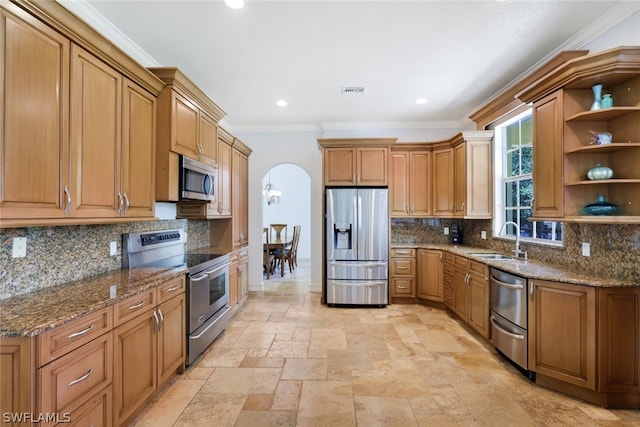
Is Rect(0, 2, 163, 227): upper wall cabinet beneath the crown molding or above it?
beneath

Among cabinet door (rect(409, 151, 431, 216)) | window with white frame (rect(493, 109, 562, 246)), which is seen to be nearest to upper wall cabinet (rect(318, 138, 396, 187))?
cabinet door (rect(409, 151, 431, 216))

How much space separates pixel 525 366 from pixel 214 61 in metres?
4.05

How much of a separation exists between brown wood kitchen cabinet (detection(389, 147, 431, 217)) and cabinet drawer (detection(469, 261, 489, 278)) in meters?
1.43

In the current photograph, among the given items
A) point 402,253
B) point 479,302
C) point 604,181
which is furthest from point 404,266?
point 604,181

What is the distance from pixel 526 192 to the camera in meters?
3.63

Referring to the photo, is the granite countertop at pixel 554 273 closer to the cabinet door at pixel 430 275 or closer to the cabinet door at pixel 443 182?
the cabinet door at pixel 430 275

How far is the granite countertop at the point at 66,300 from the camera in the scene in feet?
4.34

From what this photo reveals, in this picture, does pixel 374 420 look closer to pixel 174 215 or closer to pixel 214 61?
pixel 174 215

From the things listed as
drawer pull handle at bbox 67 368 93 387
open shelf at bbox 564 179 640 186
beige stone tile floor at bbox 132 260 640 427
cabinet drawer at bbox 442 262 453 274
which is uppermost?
open shelf at bbox 564 179 640 186

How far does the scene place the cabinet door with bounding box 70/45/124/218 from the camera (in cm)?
181

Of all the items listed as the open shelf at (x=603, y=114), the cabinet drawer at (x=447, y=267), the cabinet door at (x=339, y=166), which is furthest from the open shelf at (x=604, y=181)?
the cabinet door at (x=339, y=166)

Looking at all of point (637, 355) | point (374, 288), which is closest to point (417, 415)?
point (637, 355)

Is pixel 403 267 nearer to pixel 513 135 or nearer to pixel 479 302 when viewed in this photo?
pixel 479 302

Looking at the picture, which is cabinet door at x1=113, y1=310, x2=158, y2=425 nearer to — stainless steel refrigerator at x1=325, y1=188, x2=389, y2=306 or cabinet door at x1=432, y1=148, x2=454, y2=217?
stainless steel refrigerator at x1=325, y1=188, x2=389, y2=306
